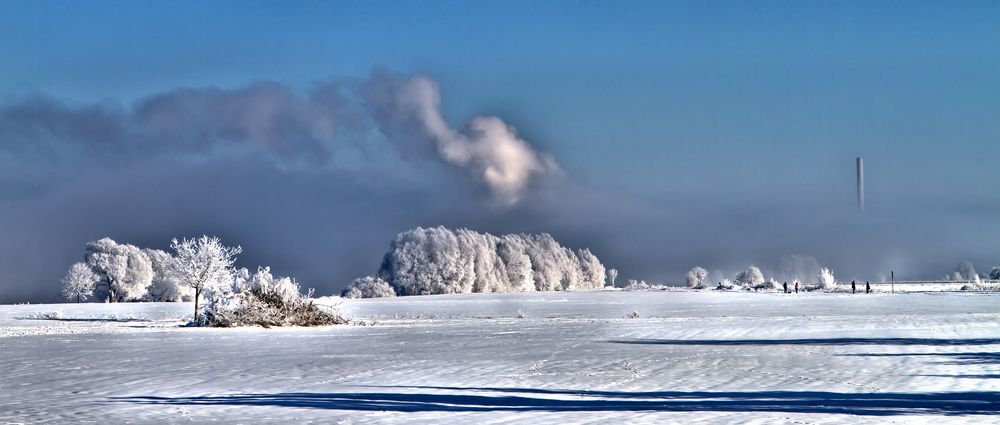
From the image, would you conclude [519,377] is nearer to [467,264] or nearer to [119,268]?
[119,268]

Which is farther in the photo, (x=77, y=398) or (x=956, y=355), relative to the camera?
(x=956, y=355)

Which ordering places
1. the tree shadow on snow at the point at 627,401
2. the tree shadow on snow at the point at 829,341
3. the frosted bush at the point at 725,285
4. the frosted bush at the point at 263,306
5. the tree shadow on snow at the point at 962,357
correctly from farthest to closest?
the frosted bush at the point at 725,285
the frosted bush at the point at 263,306
the tree shadow on snow at the point at 829,341
the tree shadow on snow at the point at 962,357
the tree shadow on snow at the point at 627,401

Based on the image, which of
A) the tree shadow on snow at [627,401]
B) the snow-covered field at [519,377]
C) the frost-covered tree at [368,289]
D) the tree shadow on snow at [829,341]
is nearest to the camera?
the snow-covered field at [519,377]

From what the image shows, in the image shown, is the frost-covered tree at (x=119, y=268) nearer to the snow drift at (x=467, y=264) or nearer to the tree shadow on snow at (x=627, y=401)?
the snow drift at (x=467, y=264)

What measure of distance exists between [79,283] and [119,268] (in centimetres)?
448

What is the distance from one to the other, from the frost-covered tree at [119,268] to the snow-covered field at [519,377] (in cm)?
6791

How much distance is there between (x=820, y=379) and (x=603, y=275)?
435ft

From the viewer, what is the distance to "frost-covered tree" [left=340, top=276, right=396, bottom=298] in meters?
107

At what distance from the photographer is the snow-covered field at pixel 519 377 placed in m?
13.1

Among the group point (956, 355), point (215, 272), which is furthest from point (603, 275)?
point (956, 355)

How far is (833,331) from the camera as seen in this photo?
95.7ft

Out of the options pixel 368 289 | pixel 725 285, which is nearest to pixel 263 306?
pixel 368 289

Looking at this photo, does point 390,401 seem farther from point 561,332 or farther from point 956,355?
point 561,332

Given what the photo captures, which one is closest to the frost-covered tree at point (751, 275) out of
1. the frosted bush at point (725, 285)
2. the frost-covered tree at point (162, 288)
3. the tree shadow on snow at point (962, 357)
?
the frosted bush at point (725, 285)
